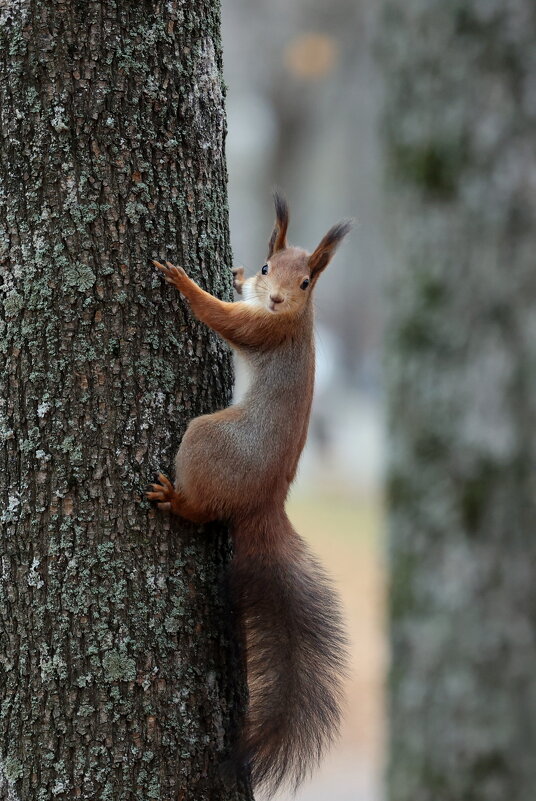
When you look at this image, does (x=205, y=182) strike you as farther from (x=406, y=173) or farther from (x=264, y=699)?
(x=264, y=699)

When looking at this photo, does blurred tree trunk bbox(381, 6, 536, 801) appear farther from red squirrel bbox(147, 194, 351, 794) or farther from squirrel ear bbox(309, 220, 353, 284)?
squirrel ear bbox(309, 220, 353, 284)

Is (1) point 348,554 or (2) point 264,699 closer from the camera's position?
(2) point 264,699

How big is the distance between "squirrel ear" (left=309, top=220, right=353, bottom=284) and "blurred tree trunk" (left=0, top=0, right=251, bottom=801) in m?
0.73

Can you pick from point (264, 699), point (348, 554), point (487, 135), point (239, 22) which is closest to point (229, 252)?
point (487, 135)

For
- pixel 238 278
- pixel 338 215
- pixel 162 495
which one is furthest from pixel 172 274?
pixel 338 215

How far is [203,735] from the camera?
2.26 m

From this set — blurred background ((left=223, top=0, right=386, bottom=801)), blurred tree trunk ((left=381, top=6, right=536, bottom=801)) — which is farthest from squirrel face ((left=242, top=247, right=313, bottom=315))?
blurred background ((left=223, top=0, right=386, bottom=801))

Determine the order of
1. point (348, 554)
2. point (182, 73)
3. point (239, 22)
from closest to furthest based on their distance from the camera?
point (182, 73) → point (348, 554) → point (239, 22)

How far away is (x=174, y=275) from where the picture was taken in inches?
89.8

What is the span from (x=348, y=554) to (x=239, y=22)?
798 cm

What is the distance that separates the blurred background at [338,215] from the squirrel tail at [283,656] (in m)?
3.50

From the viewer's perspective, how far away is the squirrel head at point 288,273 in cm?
288

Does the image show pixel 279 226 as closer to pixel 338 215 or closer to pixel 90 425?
pixel 90 425

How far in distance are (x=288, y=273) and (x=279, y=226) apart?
0.58 feet
